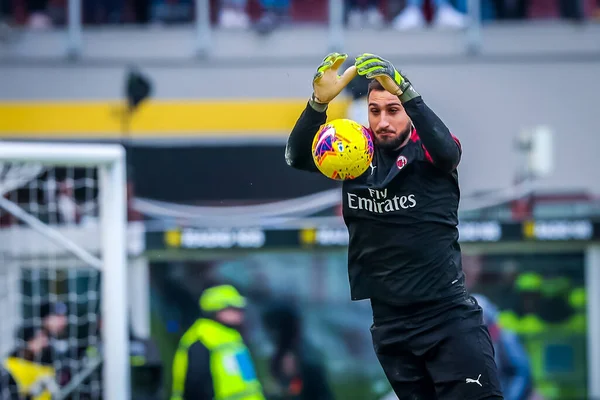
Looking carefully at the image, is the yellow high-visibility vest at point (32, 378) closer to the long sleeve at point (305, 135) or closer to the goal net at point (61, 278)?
the goal net at point (61, 278)

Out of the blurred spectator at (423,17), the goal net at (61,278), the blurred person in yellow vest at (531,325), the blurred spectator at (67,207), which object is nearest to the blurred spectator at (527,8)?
the blurred spectator at (423,17)

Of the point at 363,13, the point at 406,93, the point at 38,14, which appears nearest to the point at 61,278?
the point at 406,93

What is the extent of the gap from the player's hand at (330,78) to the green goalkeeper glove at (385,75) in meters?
0.16

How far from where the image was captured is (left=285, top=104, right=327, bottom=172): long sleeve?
4.19 metres

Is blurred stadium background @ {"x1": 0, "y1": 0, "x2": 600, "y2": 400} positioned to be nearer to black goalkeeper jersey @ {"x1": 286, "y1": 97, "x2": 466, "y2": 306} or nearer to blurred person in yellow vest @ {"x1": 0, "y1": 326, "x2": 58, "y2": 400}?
blurred person in yellow vest @ {"x1": 0, "y1": 326, "x2": 58, "y2": 400}

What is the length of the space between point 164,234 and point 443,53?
18.6 feet

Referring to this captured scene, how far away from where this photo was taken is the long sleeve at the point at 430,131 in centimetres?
388

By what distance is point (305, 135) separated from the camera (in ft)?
13.8

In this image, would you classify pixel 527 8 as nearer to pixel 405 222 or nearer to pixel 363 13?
pixel 363 13

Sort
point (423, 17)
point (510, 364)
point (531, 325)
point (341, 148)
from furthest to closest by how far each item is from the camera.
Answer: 1. point (423, 17)
2. point (531, 325)
3. point (510, 364)
4. point (341, 148)

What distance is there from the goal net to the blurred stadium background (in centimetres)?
3

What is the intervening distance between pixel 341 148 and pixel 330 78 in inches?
12.6

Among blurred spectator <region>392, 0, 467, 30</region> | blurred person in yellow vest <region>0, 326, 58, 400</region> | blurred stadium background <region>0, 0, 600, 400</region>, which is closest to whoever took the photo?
blurred person in yellow vest <region>0, 326, 58, 400</region>

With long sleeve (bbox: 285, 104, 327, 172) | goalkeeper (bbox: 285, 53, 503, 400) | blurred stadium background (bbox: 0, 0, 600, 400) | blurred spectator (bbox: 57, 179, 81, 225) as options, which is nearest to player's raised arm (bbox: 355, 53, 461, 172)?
goalkeeper (bbox: 285, 53, 503, 400)
